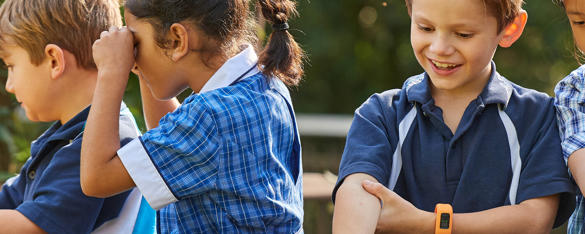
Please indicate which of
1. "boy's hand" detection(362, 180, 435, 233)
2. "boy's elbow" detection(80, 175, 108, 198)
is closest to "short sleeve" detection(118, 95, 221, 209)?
"boy's elbow" detection(80, 175, 108, 198)

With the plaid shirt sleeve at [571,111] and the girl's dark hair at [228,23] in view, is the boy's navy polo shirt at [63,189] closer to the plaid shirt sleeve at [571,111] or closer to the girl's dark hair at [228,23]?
the girl's dark hair at [228,23]

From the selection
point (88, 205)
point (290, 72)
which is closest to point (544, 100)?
point (290, 72)

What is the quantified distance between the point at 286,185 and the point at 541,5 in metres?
5.11

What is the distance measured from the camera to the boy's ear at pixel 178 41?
2203 millimetres

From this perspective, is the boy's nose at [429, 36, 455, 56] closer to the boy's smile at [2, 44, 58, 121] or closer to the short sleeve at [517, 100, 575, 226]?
the short sleeve at [517, 100, 575, 226]

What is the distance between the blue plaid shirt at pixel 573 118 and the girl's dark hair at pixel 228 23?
781 millimetres

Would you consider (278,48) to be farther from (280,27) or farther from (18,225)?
(18,225)

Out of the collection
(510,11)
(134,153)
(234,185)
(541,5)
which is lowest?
(541,5)

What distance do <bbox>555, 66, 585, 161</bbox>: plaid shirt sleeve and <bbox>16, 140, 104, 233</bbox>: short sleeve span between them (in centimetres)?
137

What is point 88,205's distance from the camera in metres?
2.35

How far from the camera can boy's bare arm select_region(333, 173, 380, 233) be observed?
1.96m

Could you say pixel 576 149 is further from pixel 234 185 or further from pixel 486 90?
pixel 234 185

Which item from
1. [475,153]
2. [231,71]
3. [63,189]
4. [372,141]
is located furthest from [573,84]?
[63,189]

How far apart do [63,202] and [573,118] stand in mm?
1490
